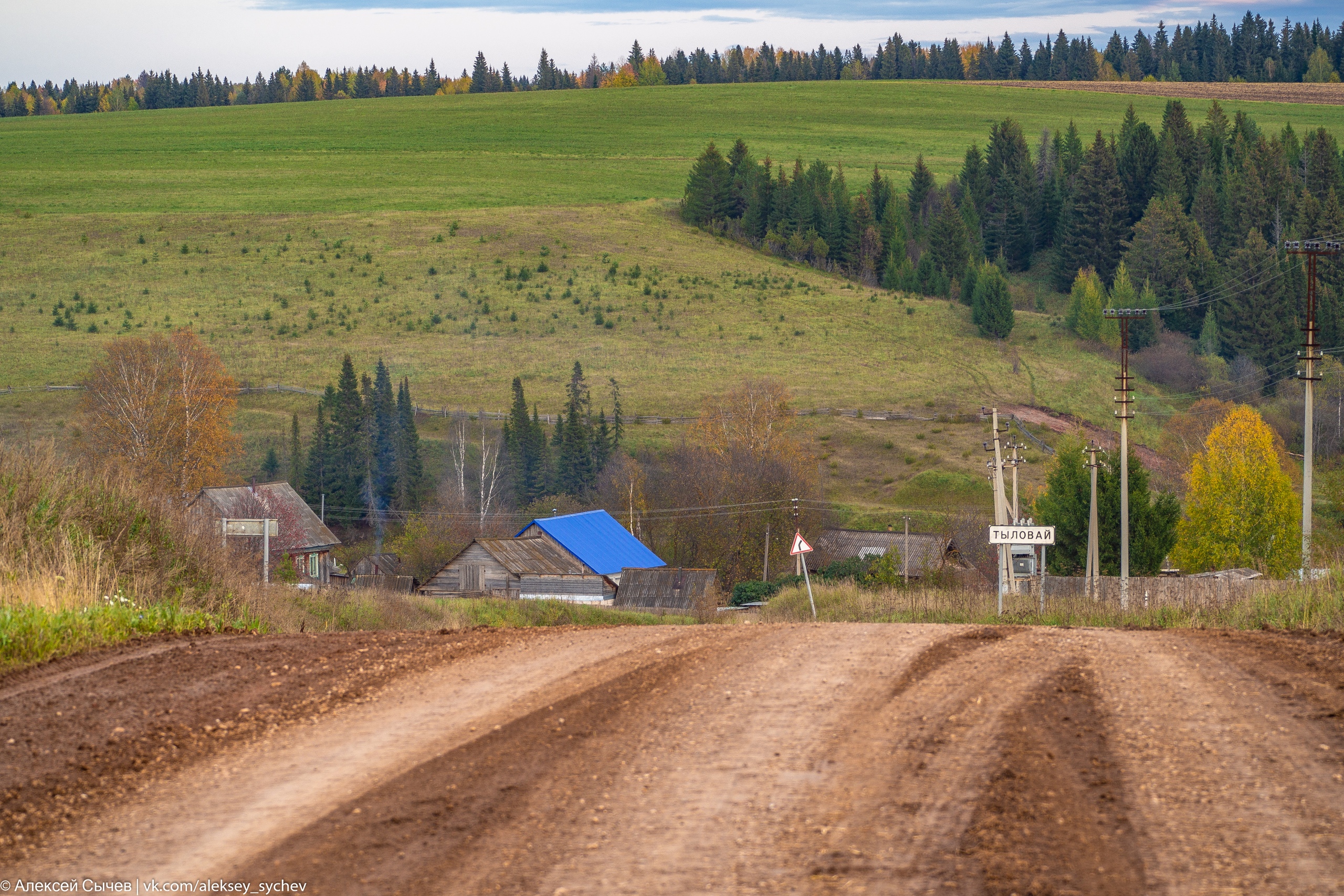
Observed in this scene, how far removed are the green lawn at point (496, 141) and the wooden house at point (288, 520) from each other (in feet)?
211

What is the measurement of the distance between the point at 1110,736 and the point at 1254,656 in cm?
248

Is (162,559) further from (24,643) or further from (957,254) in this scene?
(957,254)

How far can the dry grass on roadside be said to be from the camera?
10.5m

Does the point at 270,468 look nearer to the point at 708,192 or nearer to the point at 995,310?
the point at 995,310

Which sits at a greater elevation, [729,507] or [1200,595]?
[1200,595]

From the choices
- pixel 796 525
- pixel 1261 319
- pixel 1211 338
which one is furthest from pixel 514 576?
pixel 1261 319

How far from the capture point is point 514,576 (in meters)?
46.1

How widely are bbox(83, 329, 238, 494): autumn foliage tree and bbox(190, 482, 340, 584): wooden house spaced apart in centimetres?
→ 424

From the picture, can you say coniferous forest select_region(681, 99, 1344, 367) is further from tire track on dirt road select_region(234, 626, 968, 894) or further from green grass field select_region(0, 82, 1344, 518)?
tire track on dirt road select_region(234, 626, 968, 894)

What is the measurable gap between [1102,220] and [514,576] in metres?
90.9

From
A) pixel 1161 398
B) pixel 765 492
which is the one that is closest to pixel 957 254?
pixel 1161 398

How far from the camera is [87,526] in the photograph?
1107cm

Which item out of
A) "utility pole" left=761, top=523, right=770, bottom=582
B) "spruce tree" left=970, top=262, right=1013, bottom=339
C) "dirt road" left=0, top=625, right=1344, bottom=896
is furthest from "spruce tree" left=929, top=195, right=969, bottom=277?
"dirt road" left=0, top=625, right=1344, bottom=896

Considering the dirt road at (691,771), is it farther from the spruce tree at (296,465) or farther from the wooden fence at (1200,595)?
the spruce tree at (296,465)
